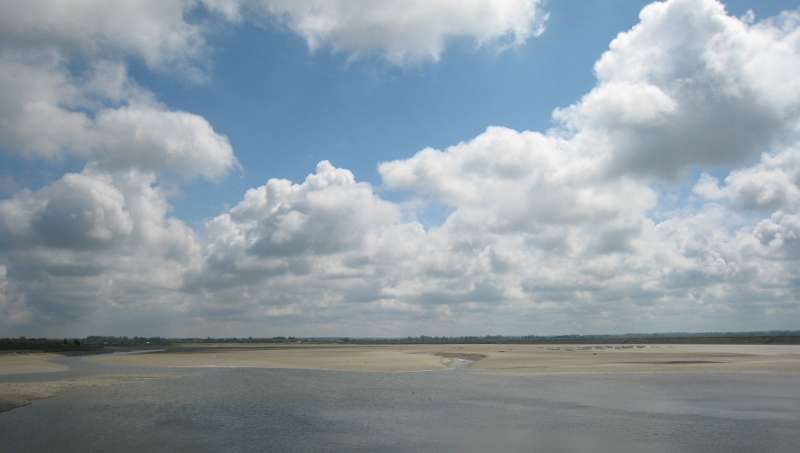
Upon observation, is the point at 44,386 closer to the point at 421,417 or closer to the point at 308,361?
the point at 421,417

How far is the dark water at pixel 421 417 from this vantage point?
2275cm

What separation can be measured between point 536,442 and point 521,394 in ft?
52.0

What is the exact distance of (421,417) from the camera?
95.6ft

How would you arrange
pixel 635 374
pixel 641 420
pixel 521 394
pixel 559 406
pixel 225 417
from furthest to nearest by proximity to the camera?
pixel 635 374 → pixel 521 394 → pixel 559 406 → pixel 225 417 → pixel 641 420

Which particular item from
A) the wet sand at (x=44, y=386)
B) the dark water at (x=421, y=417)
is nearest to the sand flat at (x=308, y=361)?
the wet sand at (x=44, y=386)

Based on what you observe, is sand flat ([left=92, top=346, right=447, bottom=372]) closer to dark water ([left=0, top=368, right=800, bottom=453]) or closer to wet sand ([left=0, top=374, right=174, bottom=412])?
wet sand ([left=0, top=374, right=174, bottom=412])

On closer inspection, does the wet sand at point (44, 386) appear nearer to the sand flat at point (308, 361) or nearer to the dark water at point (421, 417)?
the dark water at point (421, 417)

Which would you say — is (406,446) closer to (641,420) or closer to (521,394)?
(641,420)

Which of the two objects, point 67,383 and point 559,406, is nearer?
point 559,406

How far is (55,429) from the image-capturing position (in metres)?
25.8

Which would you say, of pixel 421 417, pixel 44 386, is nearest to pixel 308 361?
pixel 44 386

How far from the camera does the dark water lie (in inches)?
896

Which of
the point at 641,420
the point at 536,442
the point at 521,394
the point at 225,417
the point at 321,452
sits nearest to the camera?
the point at 321,452

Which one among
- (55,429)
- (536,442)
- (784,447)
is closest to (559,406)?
(536,442)
